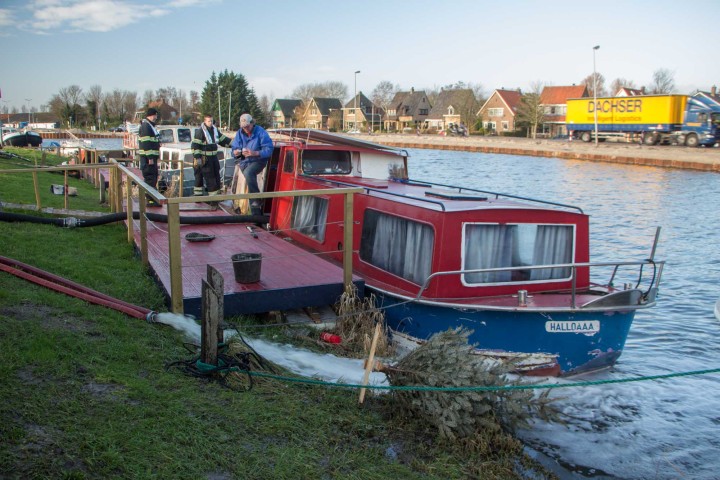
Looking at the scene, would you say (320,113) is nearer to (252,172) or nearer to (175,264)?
(252,172)

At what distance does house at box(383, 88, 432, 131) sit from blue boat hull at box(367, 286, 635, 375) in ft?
348

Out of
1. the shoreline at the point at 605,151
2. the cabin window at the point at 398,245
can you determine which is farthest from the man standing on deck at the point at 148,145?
the shoreline at the point at 605,151

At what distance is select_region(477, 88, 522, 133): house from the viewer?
92562mm

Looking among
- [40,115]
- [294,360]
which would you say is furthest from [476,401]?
[40,115]

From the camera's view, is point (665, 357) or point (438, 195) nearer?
point (438, 195)

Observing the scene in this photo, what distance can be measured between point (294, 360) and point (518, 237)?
310 centimetres

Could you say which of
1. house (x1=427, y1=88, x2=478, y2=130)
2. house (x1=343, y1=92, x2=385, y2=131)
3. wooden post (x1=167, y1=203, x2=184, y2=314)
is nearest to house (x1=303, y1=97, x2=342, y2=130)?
house (x1=343, y1=92, x2=385, y2=131)

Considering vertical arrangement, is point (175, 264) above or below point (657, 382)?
above

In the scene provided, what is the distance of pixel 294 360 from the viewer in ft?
20.6

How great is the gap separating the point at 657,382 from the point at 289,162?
21.6 feet

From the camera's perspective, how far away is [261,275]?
763 cm

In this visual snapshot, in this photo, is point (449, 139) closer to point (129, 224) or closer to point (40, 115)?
point (129, 224)

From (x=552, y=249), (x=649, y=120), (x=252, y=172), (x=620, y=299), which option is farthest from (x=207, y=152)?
(x=649, y=120)

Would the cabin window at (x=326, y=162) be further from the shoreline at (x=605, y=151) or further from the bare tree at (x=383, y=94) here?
the bare tree at (x=383, y=94)
